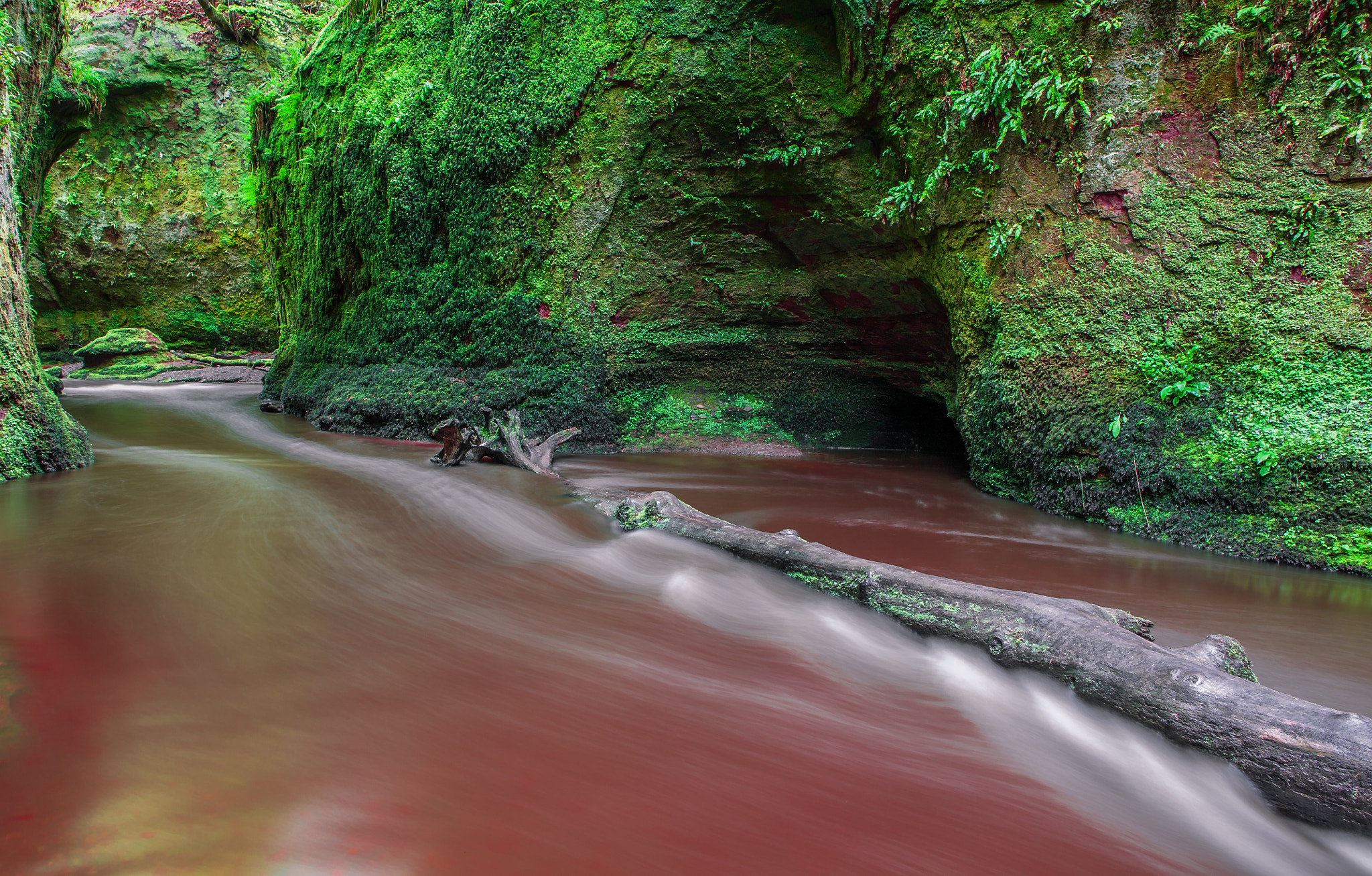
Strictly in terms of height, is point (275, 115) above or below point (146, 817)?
above

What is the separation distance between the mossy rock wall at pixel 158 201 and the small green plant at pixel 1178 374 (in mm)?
23082

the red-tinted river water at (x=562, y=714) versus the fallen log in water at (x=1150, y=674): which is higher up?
the fallen log in water at (x=1150, y=674)

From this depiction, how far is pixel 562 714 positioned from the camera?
1.68m

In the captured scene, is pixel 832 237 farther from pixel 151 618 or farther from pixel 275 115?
pixel 275 115

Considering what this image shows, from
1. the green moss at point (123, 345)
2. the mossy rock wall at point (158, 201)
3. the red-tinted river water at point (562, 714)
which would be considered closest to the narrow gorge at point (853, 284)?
the red-tinted river water at point (562, 714)

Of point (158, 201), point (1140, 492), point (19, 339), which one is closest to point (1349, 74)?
point (1140, 492)

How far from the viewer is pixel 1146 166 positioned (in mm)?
4340

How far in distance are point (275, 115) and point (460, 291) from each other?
6687 mm

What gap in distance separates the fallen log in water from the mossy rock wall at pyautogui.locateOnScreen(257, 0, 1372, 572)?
267 centimetres

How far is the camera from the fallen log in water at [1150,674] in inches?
54.7

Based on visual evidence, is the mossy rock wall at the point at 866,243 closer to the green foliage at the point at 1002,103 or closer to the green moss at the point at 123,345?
the green foliage at the point at 1002,103

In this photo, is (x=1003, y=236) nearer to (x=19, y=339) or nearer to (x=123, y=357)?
(x=19, y=339)

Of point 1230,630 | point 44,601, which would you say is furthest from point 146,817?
point 1230,630

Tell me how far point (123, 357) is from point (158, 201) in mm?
7462
